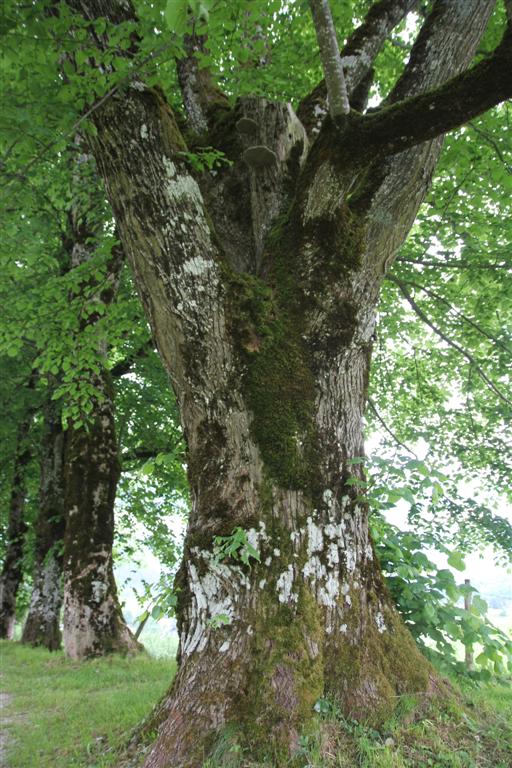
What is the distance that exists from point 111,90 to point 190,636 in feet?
11.7

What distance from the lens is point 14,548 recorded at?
1305cm

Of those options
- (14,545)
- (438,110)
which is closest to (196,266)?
(438,110)

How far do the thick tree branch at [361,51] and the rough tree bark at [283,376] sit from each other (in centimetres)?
74

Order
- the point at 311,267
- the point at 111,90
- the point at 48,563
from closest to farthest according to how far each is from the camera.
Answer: the point at 111,90 < the point at 311,267 < the point at 48,563

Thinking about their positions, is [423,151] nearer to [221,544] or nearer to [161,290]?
[161,290]

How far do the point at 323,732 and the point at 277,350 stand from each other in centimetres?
225

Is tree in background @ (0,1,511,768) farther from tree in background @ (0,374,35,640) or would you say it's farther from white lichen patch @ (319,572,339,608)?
tree in background @ (0,374,35,640)

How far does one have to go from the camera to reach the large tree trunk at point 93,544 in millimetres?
7223

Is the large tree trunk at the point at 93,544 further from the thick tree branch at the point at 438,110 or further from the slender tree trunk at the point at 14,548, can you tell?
the slender tree trunk at the point at 14,548

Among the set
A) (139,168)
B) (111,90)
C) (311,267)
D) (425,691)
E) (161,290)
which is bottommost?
(425,691)

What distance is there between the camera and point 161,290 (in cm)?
352

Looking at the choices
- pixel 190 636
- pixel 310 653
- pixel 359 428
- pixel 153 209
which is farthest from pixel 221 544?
pixel 153 209

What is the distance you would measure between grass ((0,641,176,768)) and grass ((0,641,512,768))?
11mm

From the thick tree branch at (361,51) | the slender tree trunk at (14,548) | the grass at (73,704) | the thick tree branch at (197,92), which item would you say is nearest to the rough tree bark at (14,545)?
the slender tree trunk at (14,548)
